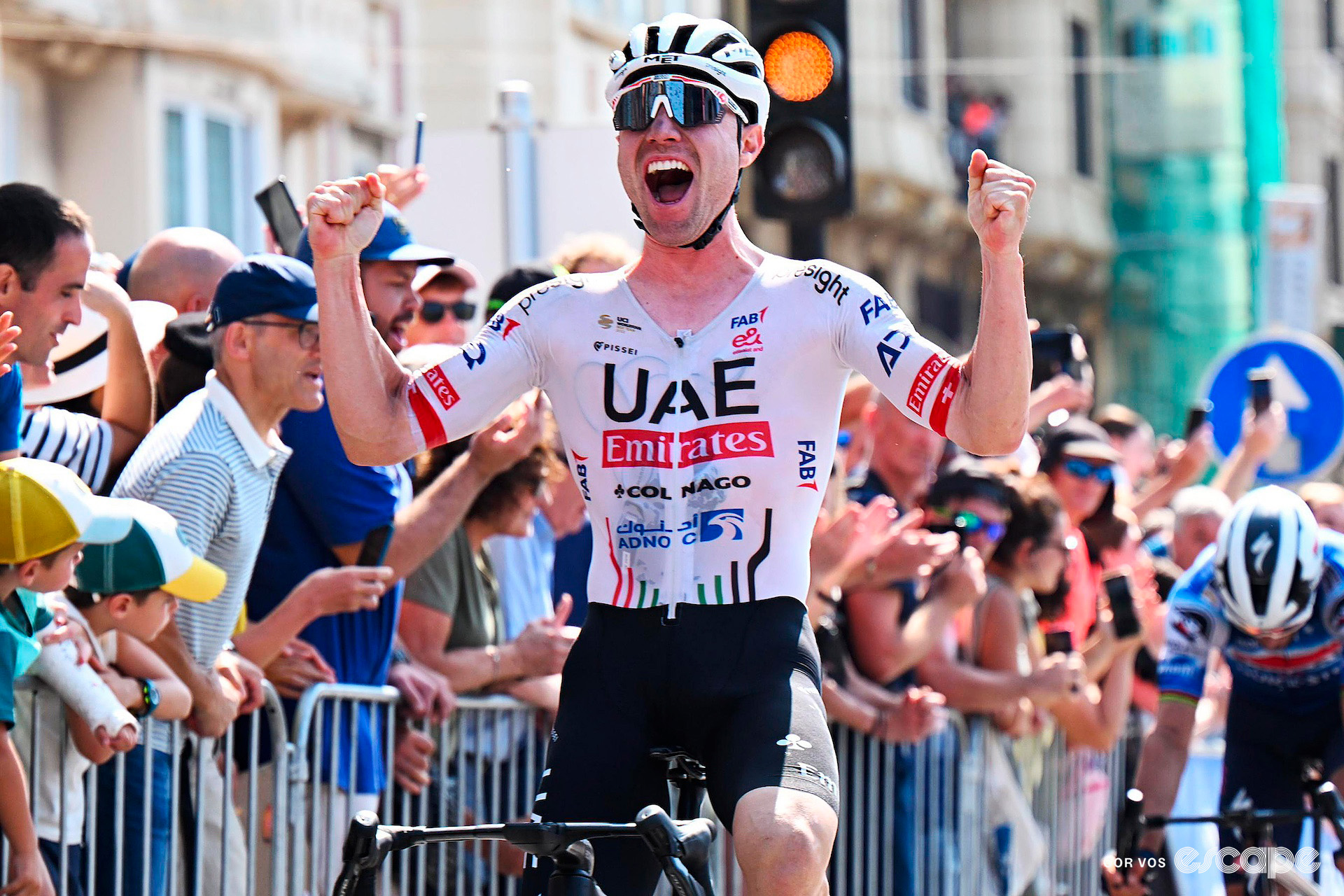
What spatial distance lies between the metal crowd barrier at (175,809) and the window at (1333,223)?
116 ft

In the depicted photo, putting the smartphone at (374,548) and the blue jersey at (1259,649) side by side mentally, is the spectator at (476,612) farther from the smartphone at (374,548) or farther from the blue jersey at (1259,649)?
the blue jersey at (1259,649)

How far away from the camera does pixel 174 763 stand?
560 centimetres

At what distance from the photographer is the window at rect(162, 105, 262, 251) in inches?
753

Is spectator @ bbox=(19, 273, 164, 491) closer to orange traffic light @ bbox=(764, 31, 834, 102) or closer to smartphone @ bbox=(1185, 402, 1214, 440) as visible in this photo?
orange traffic light @ bbox=(764, 31, 834, 102)

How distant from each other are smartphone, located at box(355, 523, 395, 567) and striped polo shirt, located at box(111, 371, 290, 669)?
17.0 inches

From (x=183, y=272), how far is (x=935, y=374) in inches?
126

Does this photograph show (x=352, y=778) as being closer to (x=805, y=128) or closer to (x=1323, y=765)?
(x=805, y=128)

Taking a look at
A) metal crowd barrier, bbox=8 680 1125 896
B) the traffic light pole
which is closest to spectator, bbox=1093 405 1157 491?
metal crowd barrier, bbox=8 680 1125 896

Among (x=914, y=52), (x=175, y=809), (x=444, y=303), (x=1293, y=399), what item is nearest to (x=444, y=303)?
(x=444, y=303)

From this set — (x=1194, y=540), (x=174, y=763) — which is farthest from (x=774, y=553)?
(x=1194, y=540)

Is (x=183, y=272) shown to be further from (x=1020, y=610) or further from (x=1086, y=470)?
(x=1086, y=470)

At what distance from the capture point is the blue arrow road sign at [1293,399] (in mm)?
12430

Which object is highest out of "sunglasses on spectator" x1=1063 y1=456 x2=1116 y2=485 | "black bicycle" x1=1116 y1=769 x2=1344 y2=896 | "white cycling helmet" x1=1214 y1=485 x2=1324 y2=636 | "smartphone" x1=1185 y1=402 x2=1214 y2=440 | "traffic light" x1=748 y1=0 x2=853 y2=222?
"traffic light" x1=748 y1=0 x2=853 y2=222

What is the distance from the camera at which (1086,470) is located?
31.2 ft
